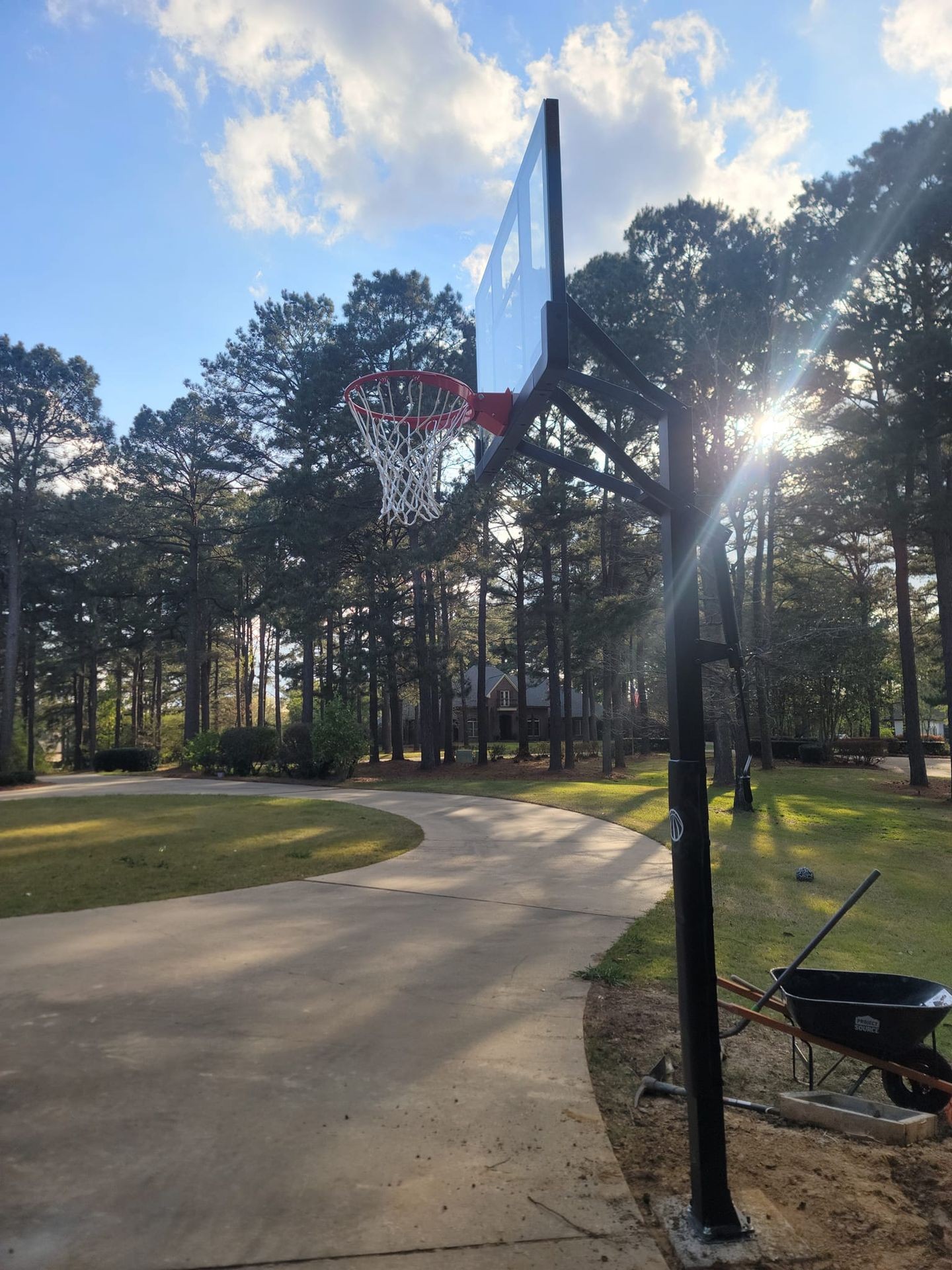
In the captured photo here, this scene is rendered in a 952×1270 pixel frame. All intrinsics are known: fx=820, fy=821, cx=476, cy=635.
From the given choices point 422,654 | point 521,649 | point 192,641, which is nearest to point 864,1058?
point 422,654

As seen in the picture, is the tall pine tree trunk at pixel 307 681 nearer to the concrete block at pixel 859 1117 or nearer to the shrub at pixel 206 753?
the shrub at pixel 206 753

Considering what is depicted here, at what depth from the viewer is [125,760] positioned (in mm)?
32344

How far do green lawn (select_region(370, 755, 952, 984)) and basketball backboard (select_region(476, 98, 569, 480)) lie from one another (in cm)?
386

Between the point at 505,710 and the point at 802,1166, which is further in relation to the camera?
the point at 505,710

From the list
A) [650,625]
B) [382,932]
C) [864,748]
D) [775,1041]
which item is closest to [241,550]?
[650,625]

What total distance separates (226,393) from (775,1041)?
1188 inches

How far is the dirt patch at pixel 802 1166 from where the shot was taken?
2.70m

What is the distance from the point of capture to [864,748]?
30.5m

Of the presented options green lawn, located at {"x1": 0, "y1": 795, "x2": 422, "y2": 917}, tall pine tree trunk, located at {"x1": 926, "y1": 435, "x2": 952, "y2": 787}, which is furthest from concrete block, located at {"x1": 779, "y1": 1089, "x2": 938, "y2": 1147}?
tall pine tree trunk, located at {"x1": 926, "y1": 435, "x2": 952, "y2": 787}

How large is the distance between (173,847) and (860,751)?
1059 inches

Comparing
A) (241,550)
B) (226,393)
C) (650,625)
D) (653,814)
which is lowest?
(653,814)

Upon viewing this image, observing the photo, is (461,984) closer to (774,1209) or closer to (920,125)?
(774,1209)

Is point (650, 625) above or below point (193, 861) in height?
above

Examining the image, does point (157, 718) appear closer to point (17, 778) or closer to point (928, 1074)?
point (17, 778)
